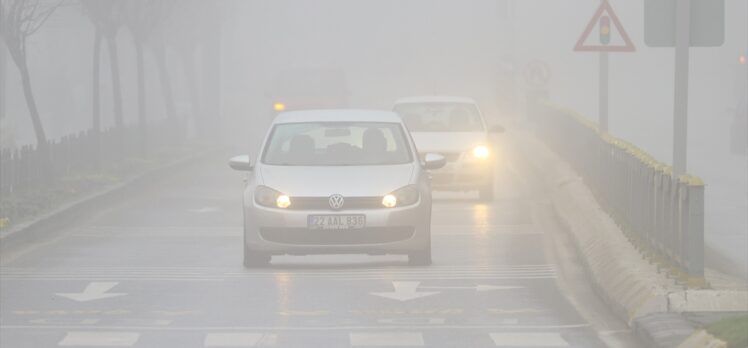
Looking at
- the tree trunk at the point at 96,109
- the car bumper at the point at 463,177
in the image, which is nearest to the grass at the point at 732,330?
the car bumper at the point at 463,177

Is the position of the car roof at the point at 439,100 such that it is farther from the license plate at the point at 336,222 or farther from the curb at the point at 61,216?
the license plate at the point at 336,222

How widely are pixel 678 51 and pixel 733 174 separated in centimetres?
1877

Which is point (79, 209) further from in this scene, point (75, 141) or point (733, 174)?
point (733, 174)

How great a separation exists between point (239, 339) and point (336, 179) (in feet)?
15.7

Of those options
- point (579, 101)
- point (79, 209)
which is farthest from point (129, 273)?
point (579, 101)

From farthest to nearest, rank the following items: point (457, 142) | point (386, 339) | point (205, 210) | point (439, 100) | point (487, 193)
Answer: point (439, 100), point (457, 142), point (487, 193), point (205, 210), point (386, 339)

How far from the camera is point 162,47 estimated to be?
139 feet

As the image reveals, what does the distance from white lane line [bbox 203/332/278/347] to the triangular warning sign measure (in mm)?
13001

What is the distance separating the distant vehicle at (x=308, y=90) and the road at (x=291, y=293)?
24678 mm

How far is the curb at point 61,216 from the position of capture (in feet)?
66.3

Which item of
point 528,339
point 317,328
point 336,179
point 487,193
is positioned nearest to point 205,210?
point 487,193

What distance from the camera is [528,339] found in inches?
485

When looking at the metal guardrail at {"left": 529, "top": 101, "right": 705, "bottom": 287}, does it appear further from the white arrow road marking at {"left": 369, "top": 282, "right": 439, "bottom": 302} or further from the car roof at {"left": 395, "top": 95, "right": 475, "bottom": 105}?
the car roof at {"left": 395, "top": 95, "right": 475, "bottom": 105}

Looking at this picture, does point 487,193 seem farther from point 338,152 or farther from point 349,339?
point 349,339
